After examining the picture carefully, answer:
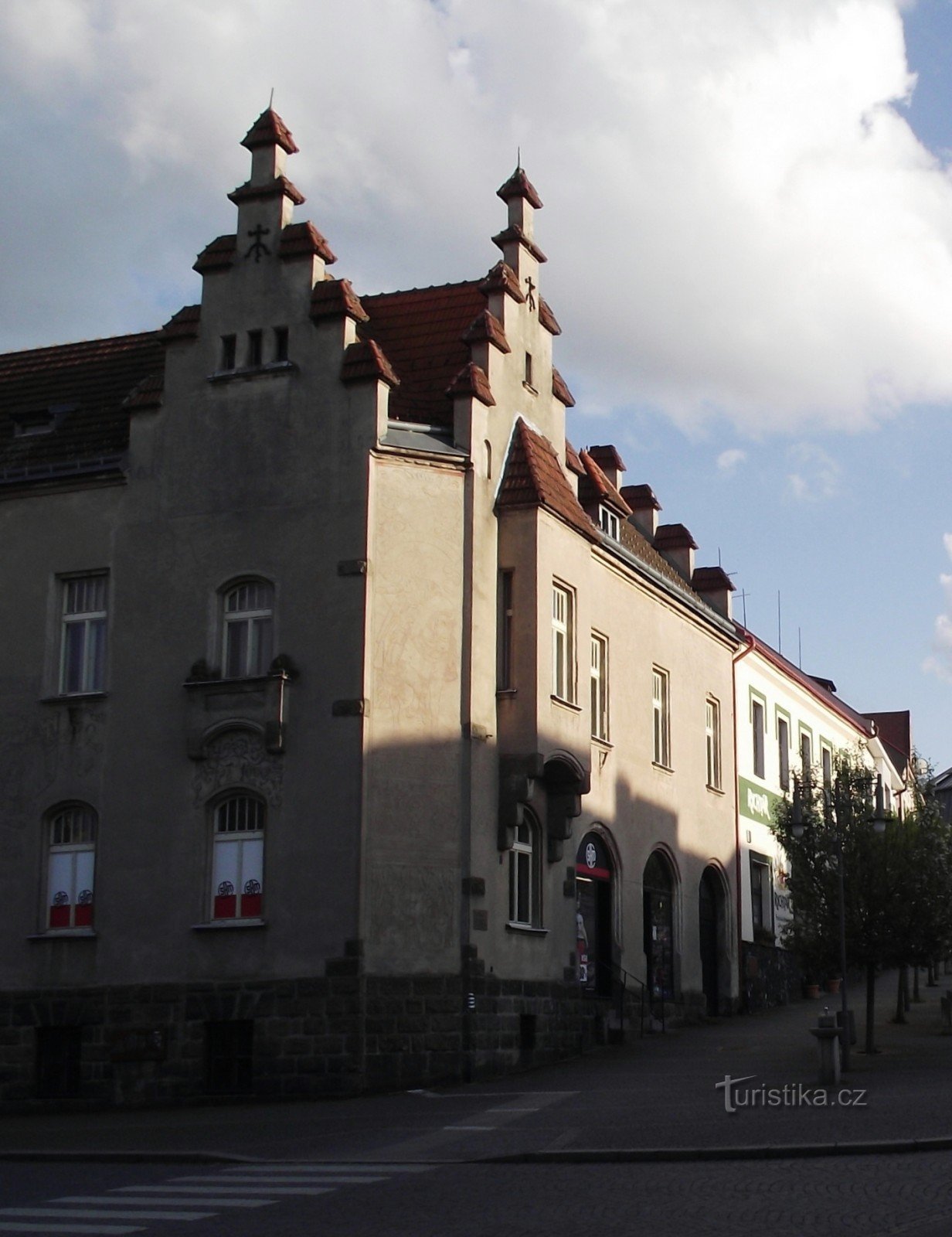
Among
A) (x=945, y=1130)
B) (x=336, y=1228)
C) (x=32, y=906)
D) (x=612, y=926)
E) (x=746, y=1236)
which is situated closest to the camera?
(x=746, y=1236)

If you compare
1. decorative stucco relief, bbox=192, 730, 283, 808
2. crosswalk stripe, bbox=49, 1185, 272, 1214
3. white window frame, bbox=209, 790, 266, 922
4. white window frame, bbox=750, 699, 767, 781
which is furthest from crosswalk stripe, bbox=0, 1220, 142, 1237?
white window frame, bbox=750, 699, 767, 781

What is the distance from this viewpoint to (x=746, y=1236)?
11.8 m

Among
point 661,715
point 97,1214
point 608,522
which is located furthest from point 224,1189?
point 661,715

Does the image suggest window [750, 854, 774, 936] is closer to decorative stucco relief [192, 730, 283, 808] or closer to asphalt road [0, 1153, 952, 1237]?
decorative stucco relief [192, 730, 283, 808]

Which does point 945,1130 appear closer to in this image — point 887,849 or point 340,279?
point 887,849

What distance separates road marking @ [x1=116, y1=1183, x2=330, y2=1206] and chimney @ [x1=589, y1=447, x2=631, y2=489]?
2594cm

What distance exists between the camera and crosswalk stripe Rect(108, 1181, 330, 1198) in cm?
1538

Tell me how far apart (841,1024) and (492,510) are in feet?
32.1

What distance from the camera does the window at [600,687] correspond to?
32.7 metres

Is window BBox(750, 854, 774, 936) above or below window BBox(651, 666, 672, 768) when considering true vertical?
below

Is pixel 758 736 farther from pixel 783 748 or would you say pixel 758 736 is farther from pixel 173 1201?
pixel 173 1201

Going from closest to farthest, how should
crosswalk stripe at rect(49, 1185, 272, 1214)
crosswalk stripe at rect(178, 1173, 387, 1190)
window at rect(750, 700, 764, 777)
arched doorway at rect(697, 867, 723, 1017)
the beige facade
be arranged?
1. crosswalk stripe at rect(49, 1185, 272, 1214)
2. crosswalk stripe at rect(178, 1173, 387, 1190)
3. the beige facade
4. arched doorway at rect(697, 867, 723, 1017)
5. window at rect(750, 700, 764, 777)

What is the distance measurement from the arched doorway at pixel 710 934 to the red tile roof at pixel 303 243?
16.2 metres

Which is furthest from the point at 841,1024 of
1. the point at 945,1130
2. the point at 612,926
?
the point at 945,1130
